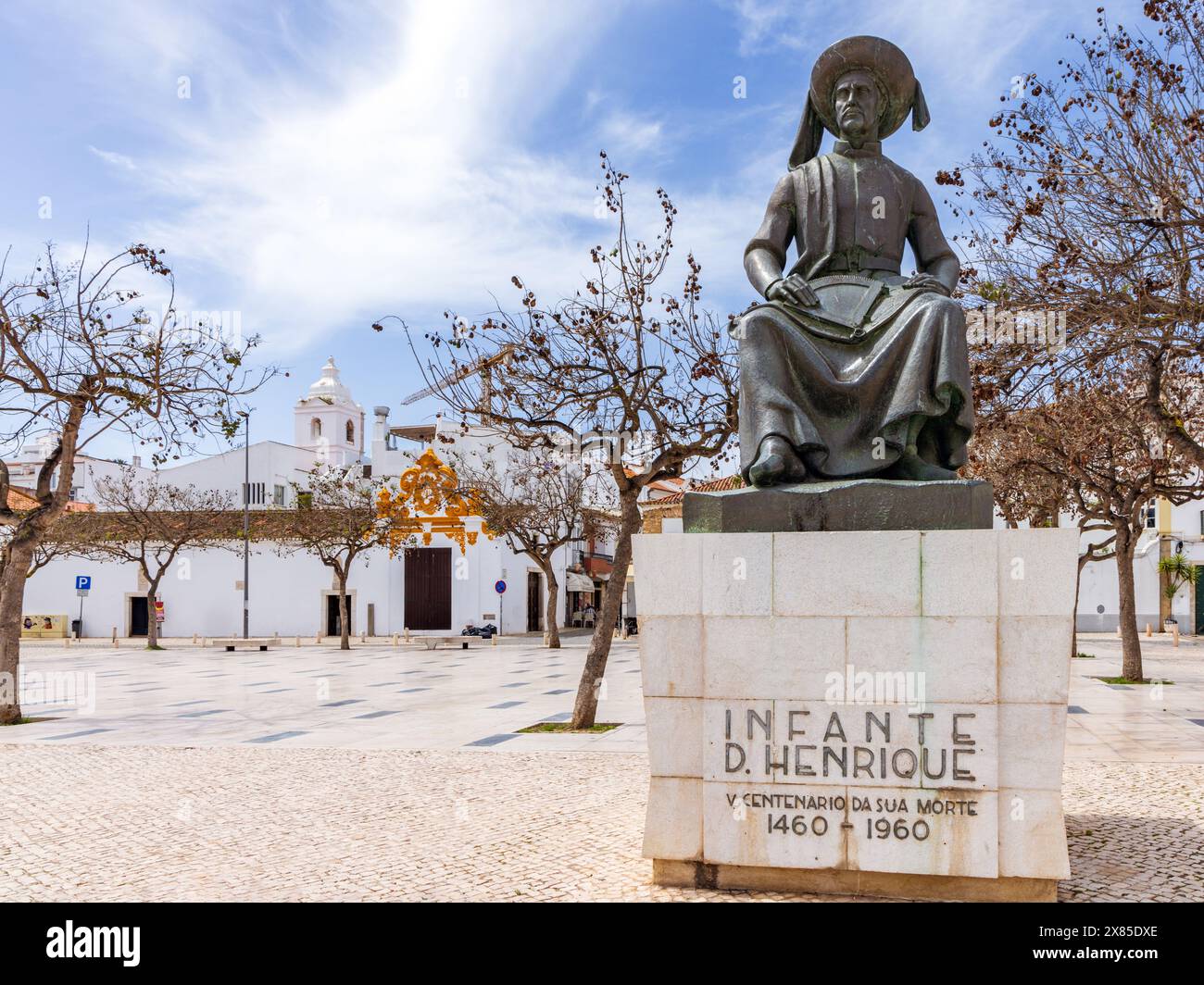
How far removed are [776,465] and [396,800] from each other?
4.04m

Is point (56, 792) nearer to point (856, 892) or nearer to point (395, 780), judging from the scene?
point (395, 780)

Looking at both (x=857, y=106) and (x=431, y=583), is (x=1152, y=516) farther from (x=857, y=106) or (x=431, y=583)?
(x=857, y=106)

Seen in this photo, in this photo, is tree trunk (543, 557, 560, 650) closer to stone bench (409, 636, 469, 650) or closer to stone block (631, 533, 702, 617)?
stone bench (409, 636, 469, 650)

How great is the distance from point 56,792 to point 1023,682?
281 inches

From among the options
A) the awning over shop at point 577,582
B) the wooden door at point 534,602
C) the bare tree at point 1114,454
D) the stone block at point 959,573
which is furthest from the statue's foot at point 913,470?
the awning over shop at point 577,582

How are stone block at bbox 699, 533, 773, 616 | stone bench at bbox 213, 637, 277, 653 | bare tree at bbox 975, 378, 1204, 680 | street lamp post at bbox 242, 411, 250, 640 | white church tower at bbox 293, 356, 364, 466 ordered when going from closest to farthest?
stone block at bbox 699, 533, 773, 616, bare tree at bbox 975, 378, 1204, 680, stone bench at bbox 213, 637, 277, 653, street lamp post at bbox 242, 411, 250, 640, white church tower at bbox 293, 356, 364, 466

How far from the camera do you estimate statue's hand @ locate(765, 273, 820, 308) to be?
4891 millimetres

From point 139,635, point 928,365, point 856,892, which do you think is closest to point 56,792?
Answer: point 856,892

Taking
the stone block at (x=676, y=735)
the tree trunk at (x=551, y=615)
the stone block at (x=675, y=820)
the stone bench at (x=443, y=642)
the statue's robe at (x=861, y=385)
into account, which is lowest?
the stone bench at (x=443, y=642)

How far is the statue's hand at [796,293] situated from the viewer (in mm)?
4891

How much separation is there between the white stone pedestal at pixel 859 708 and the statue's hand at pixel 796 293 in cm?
130

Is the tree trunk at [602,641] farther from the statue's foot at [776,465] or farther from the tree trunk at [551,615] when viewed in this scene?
the tree trunk at [551,615]

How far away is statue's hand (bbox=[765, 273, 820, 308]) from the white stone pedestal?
1.30 metres

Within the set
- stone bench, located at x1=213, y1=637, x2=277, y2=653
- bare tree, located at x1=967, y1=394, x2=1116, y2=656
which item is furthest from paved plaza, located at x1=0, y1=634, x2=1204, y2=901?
stone bench, located at x1=213, y1=637, x2=277, y2=653
